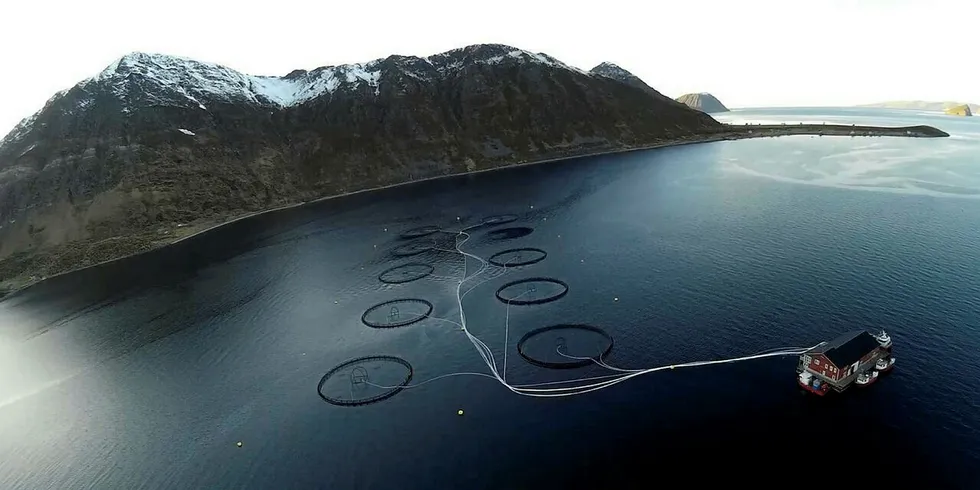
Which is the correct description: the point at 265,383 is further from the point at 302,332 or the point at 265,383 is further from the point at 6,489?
the point at 6,489

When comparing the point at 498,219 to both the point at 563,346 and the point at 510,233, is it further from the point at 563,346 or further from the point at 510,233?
the point at 563,346

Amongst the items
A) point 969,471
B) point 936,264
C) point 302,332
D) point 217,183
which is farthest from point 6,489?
point 217,183

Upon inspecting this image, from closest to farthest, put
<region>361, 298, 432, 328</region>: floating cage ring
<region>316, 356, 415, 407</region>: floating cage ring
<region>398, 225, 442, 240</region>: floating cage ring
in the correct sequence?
<region>316, 356, 415, 407</region>: floating cage ring < <region>361, 298, 432, 328</region>: floating cage ring < <region>398, 225, 442, 240</region>: floating cage ring

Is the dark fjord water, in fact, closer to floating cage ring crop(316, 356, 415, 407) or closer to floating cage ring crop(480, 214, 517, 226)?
floating cage ring crop(316, 356, 415, 407)

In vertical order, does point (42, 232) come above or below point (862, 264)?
above

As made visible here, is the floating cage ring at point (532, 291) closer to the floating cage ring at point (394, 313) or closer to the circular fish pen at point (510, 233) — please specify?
the floating cage ring at point (394, 313)

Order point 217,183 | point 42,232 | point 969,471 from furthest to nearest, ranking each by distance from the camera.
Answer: point 217,183, point 42,232, point 969,471

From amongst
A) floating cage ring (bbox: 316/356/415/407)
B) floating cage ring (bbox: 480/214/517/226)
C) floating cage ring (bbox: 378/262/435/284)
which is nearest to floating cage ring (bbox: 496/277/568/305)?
floating cage ring (bbox: 378/262/435/284)
